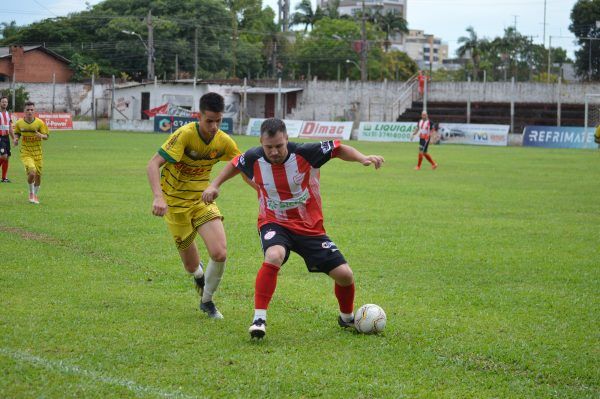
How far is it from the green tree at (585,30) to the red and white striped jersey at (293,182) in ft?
227

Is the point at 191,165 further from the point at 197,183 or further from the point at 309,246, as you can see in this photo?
the point at 309,246

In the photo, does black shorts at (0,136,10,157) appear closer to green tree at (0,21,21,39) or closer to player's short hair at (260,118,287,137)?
player's short hair at (260,118,287,137)

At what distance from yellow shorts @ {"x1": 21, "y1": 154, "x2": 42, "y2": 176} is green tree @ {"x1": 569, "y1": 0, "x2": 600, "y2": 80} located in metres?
62.6

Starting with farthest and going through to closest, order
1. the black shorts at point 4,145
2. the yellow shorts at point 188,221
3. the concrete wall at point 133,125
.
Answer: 1. the concrete wall at point 133,125
2. the black shorts at point 4,145
3. the yellow shorts at point 188,221

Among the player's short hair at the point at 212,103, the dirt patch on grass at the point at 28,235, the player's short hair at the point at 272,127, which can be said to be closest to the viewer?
the player's short hair at the point at 272,127

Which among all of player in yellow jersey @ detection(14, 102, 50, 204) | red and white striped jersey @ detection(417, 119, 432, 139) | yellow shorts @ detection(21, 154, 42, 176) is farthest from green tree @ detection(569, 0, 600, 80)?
yellow shorts @ detection(21, 154, 42, 176)

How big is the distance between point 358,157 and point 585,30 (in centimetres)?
8010

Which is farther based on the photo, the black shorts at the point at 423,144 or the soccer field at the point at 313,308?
the black shorts at the point at 423,144

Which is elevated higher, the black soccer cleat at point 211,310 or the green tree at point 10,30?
the green tree at point 10,30

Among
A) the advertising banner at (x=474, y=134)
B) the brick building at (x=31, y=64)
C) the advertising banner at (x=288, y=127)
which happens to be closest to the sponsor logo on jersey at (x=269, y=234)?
the advertising banner at (x=474, y=134)

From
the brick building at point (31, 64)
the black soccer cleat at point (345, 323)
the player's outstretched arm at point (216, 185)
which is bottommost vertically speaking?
the black soccer cleat at point (345, 323)

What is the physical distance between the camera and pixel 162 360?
6.09 metres

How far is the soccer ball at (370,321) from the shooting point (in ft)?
23.1

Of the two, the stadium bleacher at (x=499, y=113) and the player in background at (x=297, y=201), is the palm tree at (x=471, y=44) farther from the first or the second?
the player in background at (x=297, y=201)
